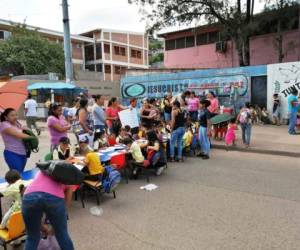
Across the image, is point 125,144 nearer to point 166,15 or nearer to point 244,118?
point 244,118

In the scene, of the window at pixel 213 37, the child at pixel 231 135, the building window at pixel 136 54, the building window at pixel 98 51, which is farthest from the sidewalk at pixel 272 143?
the building window at pixel 136 54

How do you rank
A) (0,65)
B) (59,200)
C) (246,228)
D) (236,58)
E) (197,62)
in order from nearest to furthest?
(59,200) < (246,228) < (236,58) < (197,62) < (0,65)

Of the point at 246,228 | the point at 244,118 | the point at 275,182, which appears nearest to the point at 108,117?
the point at 244,118

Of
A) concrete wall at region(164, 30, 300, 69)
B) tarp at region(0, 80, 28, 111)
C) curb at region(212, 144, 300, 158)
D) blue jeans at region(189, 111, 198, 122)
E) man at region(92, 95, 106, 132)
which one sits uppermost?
concrete wall at region(164, 30, 300, 69)

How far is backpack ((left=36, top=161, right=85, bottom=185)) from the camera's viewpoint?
312 cm

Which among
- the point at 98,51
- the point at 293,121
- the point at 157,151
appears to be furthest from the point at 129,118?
the point at 98,51

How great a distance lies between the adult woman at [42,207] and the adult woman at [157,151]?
4.18m

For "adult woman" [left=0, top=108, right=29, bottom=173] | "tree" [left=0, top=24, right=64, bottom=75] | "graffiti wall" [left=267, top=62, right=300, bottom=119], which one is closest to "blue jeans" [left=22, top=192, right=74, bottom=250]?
"adult woman" [left=0, top=108, right=29, bottom=173]

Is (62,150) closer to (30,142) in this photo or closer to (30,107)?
(30,142)

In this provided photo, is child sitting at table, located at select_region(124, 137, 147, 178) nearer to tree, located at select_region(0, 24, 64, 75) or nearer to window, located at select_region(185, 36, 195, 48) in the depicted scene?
window, located at select_region(185, 36, 195, 48)

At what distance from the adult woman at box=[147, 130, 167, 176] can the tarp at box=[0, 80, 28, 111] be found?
9.89 feet

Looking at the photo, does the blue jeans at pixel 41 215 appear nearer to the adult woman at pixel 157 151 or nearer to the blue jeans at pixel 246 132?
the adult woman at pixel 157 151

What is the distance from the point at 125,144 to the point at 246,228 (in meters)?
3.93

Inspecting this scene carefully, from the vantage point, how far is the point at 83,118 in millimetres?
7746
